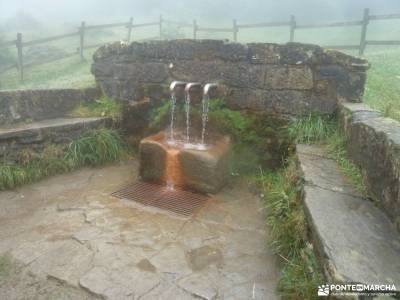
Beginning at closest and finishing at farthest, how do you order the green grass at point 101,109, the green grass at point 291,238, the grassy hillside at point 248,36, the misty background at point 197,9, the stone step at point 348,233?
the stone step at point 348,233 → the green grass at point 291,238 → the green grass at point 101,109 → the grassy hillside at point 248,36 → the misty background at point 197,9

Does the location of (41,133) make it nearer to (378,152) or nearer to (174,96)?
(174,96)

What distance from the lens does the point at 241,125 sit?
4.05 meters

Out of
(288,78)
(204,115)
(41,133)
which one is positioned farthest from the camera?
(204,115)

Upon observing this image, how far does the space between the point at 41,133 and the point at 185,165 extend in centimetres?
172

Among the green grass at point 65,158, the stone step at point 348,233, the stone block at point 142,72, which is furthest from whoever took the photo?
the stone block at point 142,72

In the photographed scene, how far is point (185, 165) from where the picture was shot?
3.65m

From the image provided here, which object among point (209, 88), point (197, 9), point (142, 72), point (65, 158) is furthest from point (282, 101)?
point (197, 9)

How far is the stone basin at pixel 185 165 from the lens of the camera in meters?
3.59

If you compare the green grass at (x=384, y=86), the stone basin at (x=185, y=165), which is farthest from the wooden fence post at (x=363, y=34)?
the stone basin at (x=185, y=165)

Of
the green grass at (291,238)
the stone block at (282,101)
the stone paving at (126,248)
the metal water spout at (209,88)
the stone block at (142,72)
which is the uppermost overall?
the stone block at (142,72)

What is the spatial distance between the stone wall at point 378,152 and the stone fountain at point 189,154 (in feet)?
4.32

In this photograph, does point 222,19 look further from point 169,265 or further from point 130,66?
point 169,265

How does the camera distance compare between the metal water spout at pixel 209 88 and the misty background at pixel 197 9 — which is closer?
the metal water spout at pixel 209 88

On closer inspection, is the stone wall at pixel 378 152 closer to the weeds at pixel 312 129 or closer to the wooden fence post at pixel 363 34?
the weeds at pixel 312 129
